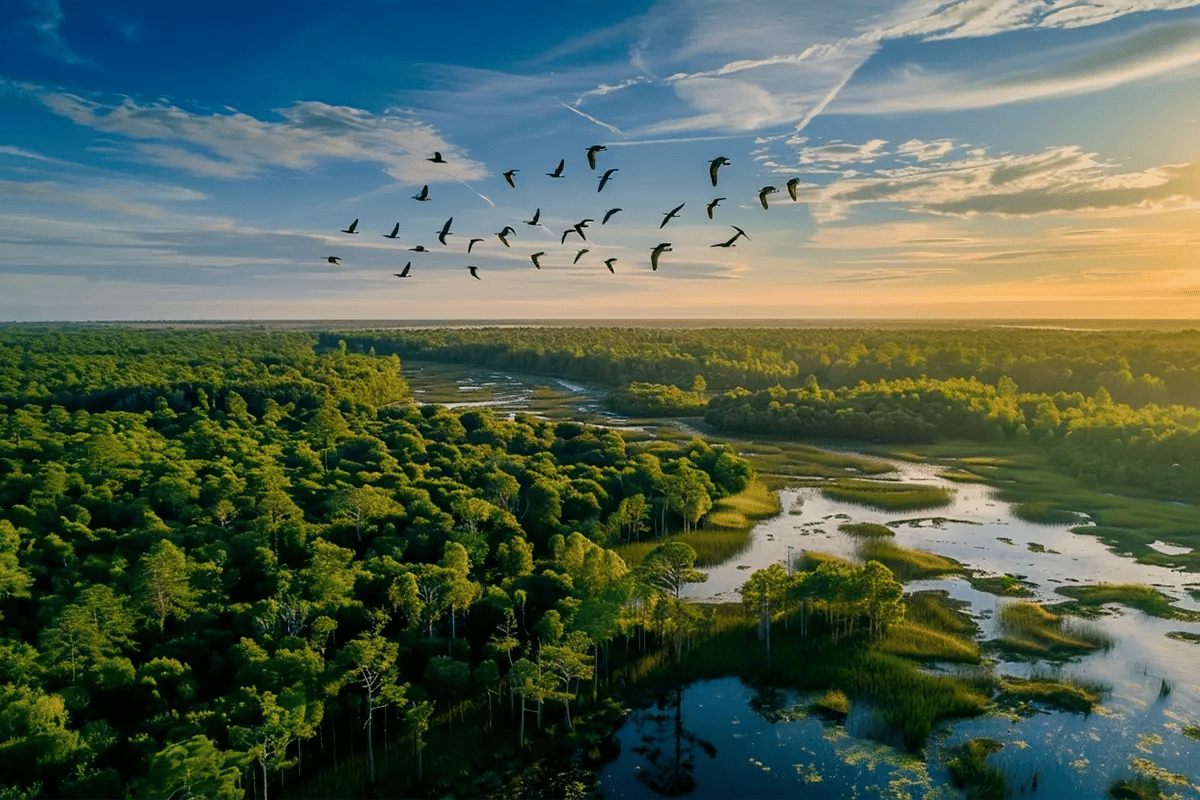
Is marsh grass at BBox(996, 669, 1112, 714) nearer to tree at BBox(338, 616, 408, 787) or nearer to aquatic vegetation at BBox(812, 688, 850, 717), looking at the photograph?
aquatic vegetation at BBox(812, 688, 850, 717)

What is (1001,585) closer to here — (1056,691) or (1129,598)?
(1129,598)

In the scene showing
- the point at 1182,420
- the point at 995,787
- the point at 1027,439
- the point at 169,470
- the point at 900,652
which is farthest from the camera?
the point at 1027,439

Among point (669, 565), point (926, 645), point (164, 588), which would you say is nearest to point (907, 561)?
point (926, 645)

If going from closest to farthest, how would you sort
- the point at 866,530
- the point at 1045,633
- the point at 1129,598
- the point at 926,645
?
the point at 926,645
the point at 1045,633
the point at 1129,598
the point at 866,530

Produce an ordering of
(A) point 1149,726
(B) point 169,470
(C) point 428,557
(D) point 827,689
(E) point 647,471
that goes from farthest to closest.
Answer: (E) point 647,471, (B) point 169,470, (C) point 428,557, (D) point 827,689, (A) point 1149,726

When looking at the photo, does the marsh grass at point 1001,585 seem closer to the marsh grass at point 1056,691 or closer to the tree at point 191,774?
the marsh grass at point 1056,691

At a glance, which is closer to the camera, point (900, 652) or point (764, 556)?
point (900, 652)

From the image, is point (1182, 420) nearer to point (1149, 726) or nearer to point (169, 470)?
point (1149, 726)

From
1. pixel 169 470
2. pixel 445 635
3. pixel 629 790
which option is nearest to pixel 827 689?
pixel 629 790
